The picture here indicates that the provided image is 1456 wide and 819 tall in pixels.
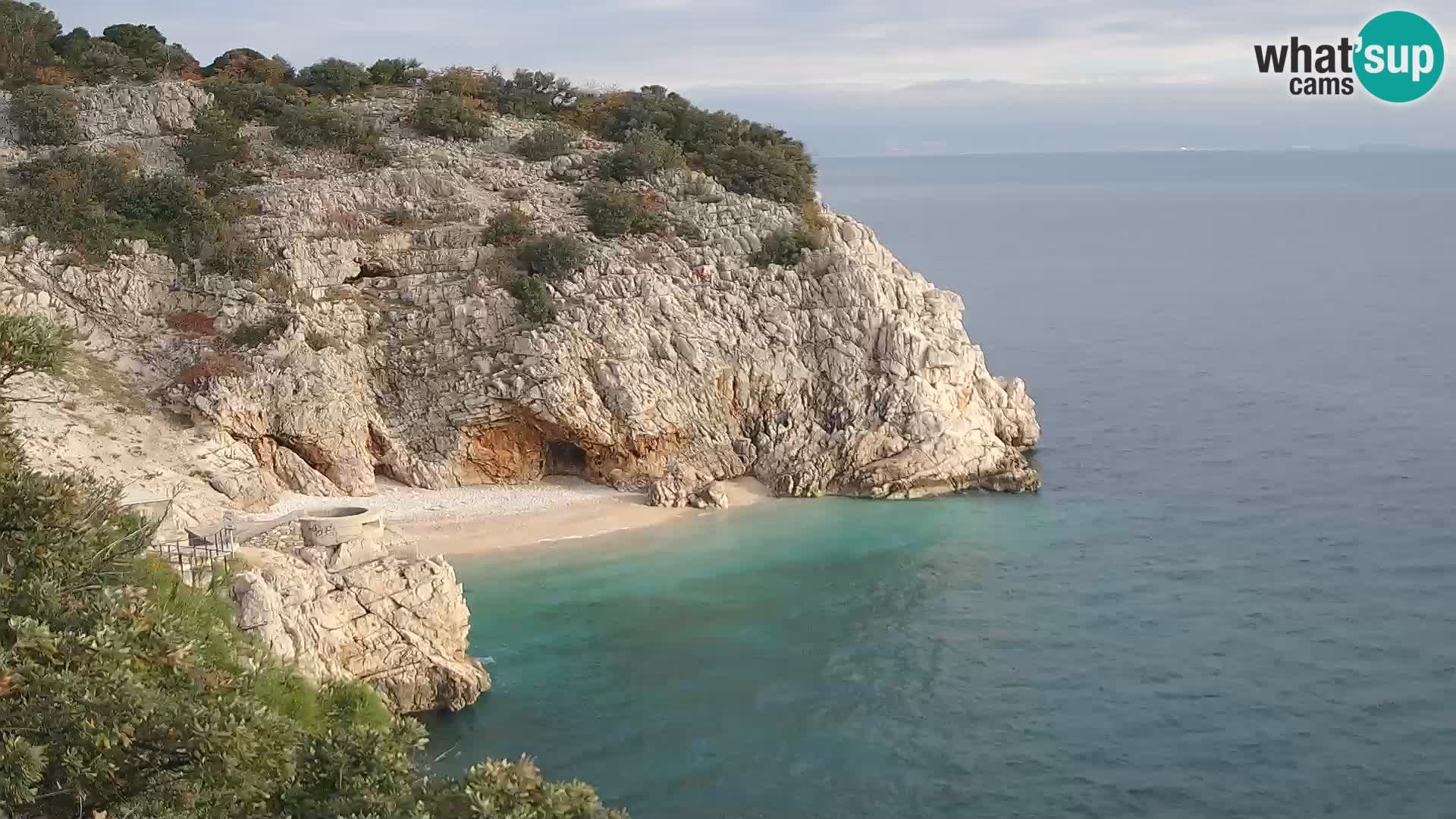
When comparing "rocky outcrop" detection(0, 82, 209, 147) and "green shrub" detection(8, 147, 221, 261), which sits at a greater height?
"rocky outcrop" detection(0, 82, 209, 147)

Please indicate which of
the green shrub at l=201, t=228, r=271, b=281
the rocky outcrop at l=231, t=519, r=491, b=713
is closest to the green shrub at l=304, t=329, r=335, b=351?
the green shrub at l=201, t=228, r=271, b=281

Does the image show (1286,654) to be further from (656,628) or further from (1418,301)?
Answer: (1418,301)

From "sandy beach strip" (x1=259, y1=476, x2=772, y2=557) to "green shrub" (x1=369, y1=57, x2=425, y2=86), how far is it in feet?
67.5

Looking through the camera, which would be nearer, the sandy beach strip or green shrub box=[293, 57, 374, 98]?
the sandy beach strip

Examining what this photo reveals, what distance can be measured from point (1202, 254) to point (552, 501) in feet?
264

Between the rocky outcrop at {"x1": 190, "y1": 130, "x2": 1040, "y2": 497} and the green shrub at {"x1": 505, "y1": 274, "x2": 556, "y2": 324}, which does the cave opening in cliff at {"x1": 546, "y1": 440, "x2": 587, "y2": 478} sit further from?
the green shrub at {"x1": 505, "y1": 274, "x2": 556, "y2": 324}

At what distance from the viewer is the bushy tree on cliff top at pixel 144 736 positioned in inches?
434

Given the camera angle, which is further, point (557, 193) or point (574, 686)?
point (557, 193)

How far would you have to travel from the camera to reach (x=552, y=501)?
1478 inches

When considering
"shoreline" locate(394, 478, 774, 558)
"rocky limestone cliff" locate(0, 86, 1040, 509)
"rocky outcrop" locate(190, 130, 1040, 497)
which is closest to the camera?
"shoreline" locate(394, 478, 774, 558)

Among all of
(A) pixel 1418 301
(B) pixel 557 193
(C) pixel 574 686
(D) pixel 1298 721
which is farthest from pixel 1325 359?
(C) pixel 574 686

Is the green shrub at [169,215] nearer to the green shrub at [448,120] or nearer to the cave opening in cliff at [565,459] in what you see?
the green shrub at [448,120]

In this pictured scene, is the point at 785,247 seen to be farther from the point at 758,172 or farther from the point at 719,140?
the point at 719,140

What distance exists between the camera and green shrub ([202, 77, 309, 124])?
46.0m
